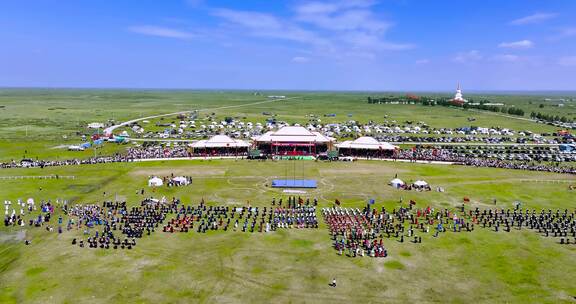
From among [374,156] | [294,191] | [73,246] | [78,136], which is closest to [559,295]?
[294,191]

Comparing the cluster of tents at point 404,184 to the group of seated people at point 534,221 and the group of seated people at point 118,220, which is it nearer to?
the group of seated people at point 534,221

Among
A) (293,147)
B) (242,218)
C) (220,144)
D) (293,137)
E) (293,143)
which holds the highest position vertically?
(293,137)

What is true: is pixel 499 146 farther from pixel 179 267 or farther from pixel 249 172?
pixel 179 267

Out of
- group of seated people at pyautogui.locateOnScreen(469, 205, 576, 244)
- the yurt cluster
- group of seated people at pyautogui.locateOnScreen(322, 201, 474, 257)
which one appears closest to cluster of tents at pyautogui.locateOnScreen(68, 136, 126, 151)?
the yurt cluster

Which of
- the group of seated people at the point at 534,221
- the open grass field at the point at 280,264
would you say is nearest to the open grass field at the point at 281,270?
the open grass field at the point at 280,264

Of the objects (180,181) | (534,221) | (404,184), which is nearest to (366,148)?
(404,184)

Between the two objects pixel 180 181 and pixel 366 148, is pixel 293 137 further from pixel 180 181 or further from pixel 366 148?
pixel 180 181

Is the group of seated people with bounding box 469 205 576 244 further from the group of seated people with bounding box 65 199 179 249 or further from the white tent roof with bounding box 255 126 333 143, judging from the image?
the white tent roof with bounding box 255 126 333 143
